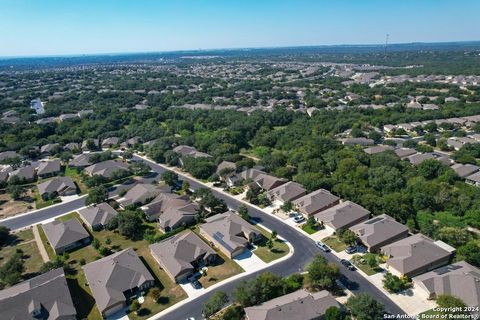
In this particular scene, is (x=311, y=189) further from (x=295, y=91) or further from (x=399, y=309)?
(x=295, y=91)

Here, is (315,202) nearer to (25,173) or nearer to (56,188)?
(56,188)

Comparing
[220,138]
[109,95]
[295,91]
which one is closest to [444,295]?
[220,138]

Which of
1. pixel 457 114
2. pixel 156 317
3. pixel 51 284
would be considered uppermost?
pixel 457 114

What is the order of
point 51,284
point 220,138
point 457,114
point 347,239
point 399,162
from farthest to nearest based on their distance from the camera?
1. point 457,114
2. point 220,138
3. point 399,162
4. point 347,239
5. point 51,284

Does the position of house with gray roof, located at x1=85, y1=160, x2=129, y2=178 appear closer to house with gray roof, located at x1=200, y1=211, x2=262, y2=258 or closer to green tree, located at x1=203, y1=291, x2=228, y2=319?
house with gray roof, located at x1=200, y1=211, x2=262, y2=258

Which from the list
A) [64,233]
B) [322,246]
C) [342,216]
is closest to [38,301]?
[64,233]

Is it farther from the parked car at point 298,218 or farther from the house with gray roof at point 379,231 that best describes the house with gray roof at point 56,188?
the house with gray roof at point 379,231

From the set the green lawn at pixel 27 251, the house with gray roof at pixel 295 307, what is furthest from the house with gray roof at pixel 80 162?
the house with gray roof at pixel 295 307
